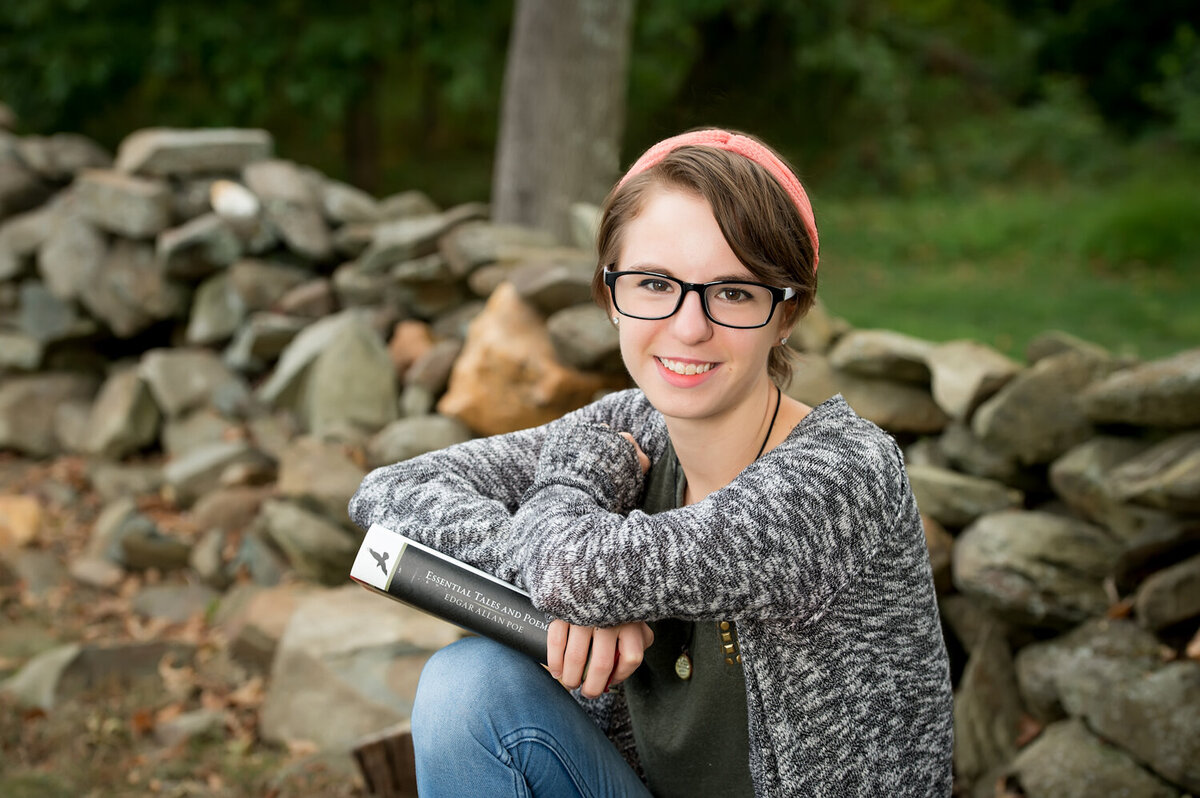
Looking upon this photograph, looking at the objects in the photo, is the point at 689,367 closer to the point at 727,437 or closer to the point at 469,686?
the point at 727,437

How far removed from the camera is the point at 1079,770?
7.73 feet

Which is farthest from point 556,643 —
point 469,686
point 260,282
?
point 260,282

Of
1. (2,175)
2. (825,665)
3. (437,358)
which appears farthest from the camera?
(2,175)

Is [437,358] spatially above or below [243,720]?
above

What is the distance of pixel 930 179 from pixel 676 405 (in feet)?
26.2

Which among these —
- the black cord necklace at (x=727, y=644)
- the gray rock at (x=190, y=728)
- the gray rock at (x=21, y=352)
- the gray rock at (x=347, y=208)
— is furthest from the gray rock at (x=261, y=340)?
the black cord necklace at (x=727, y=644)

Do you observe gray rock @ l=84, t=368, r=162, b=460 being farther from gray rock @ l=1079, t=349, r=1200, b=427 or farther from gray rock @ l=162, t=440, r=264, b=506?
gray rock @ l=1079, t=349, r=1200, b=427

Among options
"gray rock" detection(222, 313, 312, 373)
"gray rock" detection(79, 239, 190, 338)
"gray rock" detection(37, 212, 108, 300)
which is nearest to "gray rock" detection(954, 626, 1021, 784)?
"gray rock" detection(222, 313, 312, 373)

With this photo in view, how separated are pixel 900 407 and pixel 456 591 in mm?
1879

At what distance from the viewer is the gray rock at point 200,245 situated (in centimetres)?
489

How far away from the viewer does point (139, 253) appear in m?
5.18

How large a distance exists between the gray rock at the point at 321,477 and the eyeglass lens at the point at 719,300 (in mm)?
2317

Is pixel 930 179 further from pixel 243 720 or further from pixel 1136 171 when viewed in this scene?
pixel 243 720

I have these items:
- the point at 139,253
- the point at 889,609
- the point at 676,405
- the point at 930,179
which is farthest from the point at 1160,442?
the point at 930,179
